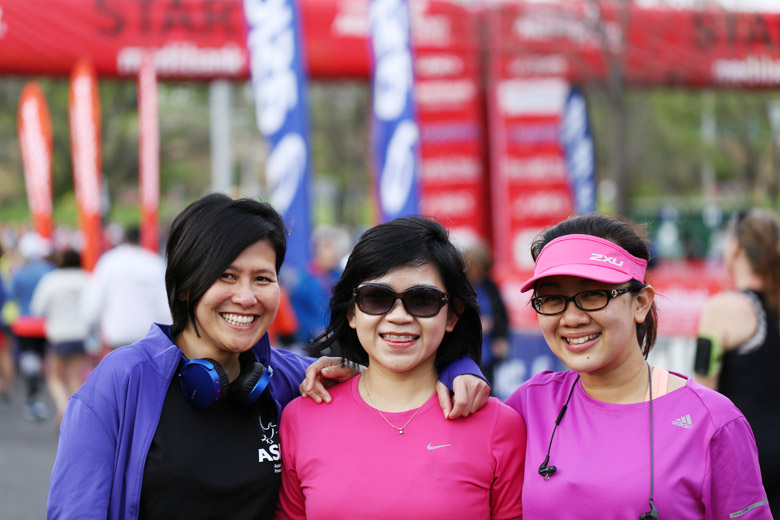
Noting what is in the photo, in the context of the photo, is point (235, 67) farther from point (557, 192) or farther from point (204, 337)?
point (204, 337)

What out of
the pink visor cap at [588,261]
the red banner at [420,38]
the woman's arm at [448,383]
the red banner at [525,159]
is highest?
the red banner at [420,38]

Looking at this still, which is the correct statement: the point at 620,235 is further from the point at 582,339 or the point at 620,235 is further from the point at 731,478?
the point at 731,478

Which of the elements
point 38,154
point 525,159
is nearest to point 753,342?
point 525,159

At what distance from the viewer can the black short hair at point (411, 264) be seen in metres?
2.70

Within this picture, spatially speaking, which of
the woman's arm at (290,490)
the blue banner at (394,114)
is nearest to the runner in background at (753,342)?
the woman's arm at (290,490)

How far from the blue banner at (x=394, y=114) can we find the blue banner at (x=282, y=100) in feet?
2.61

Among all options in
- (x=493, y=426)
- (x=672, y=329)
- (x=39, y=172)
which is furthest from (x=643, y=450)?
(x=39, y=172)

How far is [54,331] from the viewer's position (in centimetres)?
1023

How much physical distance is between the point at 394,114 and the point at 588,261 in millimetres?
6249

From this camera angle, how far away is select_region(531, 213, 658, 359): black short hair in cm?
255

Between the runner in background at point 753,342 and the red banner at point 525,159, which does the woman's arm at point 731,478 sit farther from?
the red banner at point 525,159

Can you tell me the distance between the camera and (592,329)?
248 centimetres

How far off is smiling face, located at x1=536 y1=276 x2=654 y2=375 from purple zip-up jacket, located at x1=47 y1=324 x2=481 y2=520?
112cm

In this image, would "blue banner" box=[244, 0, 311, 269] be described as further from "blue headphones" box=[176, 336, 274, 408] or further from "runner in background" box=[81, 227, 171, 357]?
"blue headphones" box=[176, 336, 274, 408]
